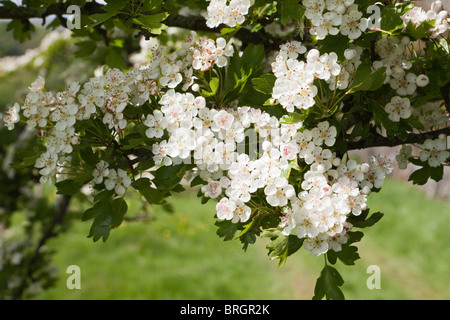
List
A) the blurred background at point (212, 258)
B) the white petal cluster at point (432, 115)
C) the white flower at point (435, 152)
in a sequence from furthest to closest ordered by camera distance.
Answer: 1. the blurred background at point (212, 258)
2. the white petal cluster at point (432, 115)
3. the white flower at point (435, 152)

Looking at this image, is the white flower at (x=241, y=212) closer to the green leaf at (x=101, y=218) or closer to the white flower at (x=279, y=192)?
the white flower at (x=279, y=192)

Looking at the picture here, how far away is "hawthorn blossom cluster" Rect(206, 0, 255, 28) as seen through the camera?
1609 mm

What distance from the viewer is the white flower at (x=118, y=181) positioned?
5.63 feet

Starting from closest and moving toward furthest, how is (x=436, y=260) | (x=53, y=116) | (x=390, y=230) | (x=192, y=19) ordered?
(x=53, y=116), (x=192, y=19), (x=436, y=260), (x=390, y=230)

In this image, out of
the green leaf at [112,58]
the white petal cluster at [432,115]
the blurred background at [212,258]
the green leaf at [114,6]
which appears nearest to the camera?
the green leaf at [114,6]

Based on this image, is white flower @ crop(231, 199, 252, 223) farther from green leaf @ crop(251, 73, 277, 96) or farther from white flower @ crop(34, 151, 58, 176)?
white flower @ crop(34, 151, 58, 176)

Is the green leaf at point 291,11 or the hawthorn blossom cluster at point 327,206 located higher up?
the green leaf at point 291,11

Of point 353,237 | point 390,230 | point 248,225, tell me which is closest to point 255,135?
point 248,225

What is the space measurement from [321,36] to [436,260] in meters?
5.87

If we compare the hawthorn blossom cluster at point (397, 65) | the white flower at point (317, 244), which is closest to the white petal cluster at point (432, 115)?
the hawthorn blossom cluster at point (397, 65)

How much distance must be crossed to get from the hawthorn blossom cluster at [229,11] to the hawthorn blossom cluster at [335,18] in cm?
19

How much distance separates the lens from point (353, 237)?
1592 millimetres

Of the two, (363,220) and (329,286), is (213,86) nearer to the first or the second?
(363,220)
